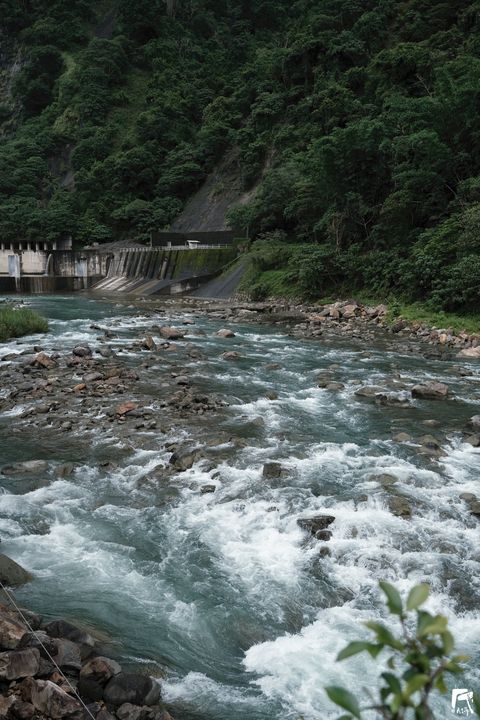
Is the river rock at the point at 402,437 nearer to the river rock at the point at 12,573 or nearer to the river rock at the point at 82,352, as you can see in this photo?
the river rock at the point at 12,573

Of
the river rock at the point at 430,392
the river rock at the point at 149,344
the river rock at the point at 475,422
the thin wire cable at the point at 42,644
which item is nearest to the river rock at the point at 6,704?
the thin wire cable at the point at 42,644

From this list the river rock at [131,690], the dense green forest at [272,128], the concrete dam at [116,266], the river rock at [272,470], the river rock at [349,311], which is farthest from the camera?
the concrete dam at [116,266]

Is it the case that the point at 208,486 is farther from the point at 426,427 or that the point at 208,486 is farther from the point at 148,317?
the point at 148,317

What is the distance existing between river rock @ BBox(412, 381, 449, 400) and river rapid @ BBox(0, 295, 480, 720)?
0.31m

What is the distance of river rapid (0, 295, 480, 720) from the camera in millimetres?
4559

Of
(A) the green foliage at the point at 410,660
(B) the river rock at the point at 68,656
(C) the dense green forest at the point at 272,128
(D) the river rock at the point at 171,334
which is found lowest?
(B) the river rock at the point at 68,656

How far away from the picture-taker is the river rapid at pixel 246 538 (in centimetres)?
456

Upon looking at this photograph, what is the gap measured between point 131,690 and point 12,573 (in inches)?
87.4

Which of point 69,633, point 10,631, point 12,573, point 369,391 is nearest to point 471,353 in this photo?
point 369,391

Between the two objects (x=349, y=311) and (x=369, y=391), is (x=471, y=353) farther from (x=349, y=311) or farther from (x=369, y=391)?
(x=349, y=311)

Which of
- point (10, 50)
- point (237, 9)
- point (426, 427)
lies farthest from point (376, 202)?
point (10, 50)

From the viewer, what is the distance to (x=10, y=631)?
13.1 ft

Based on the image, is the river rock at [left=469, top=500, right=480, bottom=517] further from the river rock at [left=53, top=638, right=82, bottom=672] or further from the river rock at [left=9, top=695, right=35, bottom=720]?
the river rock at [left=9, top=695, right=35, bottom=720]

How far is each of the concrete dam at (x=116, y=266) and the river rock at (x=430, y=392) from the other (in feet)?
86.5
